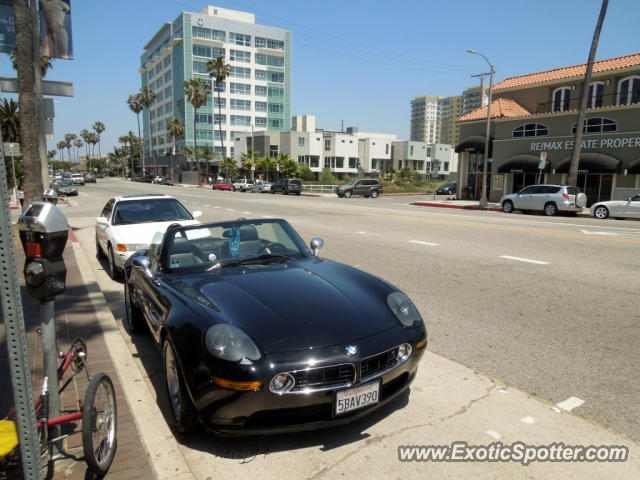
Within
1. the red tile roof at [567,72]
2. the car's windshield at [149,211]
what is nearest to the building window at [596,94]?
the red tile roof at [567,72]

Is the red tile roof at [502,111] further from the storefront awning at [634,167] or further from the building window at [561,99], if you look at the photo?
the storefront awning at [634,167]

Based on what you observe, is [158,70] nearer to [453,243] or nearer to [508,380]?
[453,243]

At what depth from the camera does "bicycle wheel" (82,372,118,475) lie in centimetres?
261

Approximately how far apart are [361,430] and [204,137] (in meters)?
90.9

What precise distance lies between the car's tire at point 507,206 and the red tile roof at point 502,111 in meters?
10.7

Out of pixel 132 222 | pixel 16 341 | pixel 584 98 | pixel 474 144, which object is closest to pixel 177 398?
pixel 16 341

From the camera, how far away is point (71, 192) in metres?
40.1

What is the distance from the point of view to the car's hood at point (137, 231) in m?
8.05

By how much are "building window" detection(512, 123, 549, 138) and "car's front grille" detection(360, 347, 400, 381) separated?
3445cm

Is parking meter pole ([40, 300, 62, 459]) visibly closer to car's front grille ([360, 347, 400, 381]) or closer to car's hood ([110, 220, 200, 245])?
car's front grille ([360, 347, 400, 381])

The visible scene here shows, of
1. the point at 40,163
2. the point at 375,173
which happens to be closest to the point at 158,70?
the point at 375,173

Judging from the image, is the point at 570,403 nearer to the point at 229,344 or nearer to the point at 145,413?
the point at 229,344

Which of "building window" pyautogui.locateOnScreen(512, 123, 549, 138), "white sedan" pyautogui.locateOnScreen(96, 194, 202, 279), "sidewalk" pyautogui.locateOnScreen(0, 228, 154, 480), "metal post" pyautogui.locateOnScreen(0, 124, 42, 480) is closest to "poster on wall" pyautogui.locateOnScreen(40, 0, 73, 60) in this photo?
"white sedan" pyautogui.locateOnScreen(96, 194, 202, 279)

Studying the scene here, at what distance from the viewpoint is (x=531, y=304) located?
645 cm
